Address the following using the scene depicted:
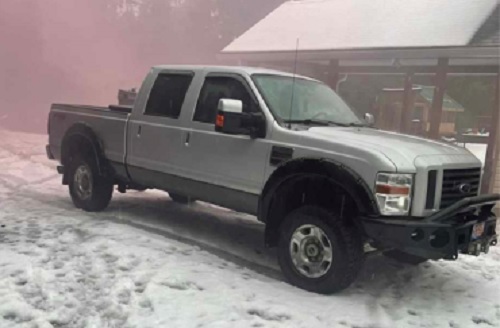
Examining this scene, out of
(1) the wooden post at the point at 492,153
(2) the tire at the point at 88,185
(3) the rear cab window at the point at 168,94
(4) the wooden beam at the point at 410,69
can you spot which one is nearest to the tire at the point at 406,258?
(3) the rear cab window at the point at 168,94

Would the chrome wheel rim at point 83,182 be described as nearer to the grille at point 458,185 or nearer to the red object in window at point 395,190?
the red object in window at point 395,190

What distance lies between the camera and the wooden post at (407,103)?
506 inches

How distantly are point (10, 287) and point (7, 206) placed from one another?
3.42 meters

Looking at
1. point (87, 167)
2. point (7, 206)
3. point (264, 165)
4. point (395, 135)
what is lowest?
point (7, 206)

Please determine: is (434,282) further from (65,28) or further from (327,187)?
(65,28)

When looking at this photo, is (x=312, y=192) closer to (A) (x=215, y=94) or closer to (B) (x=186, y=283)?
(B) (x=186, y=283)

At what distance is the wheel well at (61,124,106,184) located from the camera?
23.1 feet

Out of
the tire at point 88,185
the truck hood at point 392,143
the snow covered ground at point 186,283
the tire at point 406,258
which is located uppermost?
the truck hood at point 392,143

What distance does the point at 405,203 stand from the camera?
14.3 feet

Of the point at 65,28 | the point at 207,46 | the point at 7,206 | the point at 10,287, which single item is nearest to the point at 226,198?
the point at 10,287

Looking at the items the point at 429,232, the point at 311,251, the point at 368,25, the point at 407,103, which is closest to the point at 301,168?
the point at 311,251

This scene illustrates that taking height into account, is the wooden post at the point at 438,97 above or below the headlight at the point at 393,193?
above

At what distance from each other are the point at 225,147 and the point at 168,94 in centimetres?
133

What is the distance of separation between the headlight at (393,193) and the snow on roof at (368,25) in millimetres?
7534
